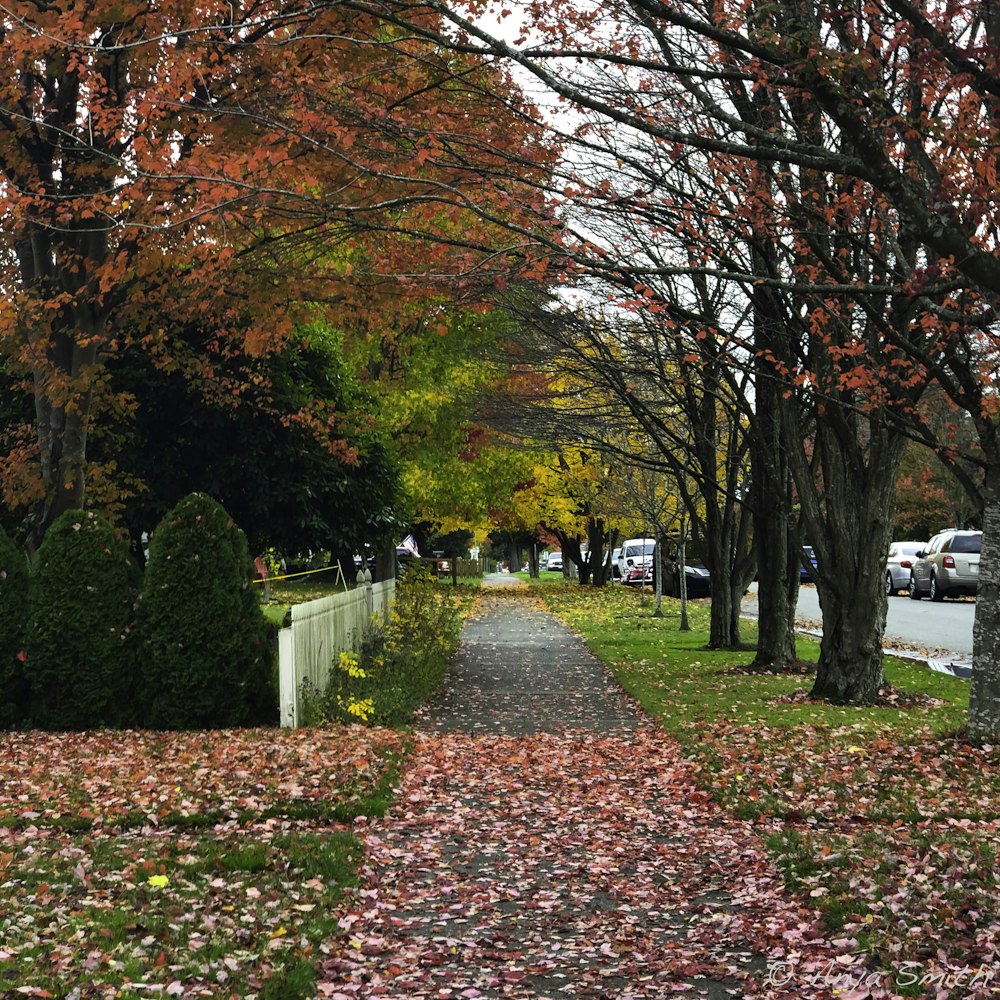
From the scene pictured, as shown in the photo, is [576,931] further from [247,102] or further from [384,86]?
[247,102]

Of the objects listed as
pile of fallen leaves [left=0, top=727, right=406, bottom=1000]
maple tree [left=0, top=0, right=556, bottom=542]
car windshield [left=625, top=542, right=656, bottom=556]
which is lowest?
pile of fallen leaves [left=0, top=727, right=406, bottom=1000]

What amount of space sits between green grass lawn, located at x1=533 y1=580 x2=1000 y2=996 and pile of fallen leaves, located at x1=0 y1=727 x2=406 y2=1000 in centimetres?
254

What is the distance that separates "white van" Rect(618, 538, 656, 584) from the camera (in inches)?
1855

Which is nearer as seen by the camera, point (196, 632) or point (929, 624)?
point (196, 632)

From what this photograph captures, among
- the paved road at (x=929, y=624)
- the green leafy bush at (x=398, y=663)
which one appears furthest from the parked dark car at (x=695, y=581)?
the green leafy bush at (x=398, y=663)

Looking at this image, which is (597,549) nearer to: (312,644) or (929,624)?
(929,624)

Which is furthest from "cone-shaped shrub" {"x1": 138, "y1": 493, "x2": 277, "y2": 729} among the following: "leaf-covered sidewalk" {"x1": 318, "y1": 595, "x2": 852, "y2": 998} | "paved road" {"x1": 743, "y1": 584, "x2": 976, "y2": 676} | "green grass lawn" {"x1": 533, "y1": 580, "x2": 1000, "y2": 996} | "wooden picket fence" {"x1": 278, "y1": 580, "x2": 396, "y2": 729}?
"paved road" {"x1": 743, "y1": 584, "x2": 976, "y2": 676}

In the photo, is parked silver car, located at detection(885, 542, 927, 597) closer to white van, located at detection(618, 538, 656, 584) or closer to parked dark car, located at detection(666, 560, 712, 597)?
parked dark car, located at detection(666, 560, 712, 597)

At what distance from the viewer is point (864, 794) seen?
838 cm

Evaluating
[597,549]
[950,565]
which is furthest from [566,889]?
[597,549]

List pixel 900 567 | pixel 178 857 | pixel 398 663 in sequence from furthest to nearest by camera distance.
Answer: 1. pixel 900 567
2. pixel 398 663
3. pixel 178 857

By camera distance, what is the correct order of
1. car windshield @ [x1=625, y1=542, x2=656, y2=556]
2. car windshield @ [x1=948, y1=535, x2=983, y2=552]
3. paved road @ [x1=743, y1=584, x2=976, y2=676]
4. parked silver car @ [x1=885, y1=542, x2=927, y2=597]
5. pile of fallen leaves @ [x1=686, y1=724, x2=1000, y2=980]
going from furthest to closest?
car windshield @ [x1=625, y1=542, x2=656, y2=556], parked silver car @ [x1=885, y1=542, x2=927, y2=597], car windshield @ [x1=948, y1=535, x2=983, y2=552], paved road @ [x1=743, y1=584, x2=976, y2=676], pile of fallen leaves @ [x1=686, y1=724, x2=1000, y2=980]

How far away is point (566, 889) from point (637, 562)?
43759mm

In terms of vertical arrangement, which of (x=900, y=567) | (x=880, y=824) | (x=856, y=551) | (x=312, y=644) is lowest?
(x=880, y=824)
